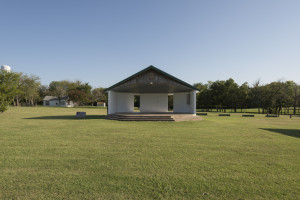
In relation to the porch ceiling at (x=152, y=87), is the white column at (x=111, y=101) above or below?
below

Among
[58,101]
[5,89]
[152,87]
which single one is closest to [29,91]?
[58,101]

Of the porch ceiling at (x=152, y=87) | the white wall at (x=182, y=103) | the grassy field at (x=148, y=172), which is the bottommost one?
the grassy field at (x=148, y=172)

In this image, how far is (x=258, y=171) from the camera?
382cm

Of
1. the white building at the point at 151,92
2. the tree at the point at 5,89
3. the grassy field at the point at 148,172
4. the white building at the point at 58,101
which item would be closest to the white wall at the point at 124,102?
the white building at the point at 151,92

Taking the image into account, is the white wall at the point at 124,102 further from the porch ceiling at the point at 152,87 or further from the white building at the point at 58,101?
the white building at the point at 58,101

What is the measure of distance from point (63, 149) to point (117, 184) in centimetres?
333

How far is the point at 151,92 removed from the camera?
874 inches

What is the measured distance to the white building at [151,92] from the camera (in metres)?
15.4

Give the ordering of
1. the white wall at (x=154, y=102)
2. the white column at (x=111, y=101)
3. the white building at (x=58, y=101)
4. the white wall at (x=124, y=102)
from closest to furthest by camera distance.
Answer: the white column at (x=111, y=101)
the white wall at (x=124, y=102)
the white wall at (x=154, y=102)
the white building at (x=58, y=101)

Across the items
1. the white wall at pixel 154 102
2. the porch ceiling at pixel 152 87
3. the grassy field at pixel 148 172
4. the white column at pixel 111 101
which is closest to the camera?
the grassy field at pixel 148 172

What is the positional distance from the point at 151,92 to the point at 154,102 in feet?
5.04

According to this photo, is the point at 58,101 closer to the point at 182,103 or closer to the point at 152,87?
the point at 152,87

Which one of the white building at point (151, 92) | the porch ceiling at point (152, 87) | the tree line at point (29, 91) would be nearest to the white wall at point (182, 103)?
the white building at point (151, 92)

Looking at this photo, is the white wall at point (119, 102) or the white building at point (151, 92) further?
the white wall at point (119, 102)
